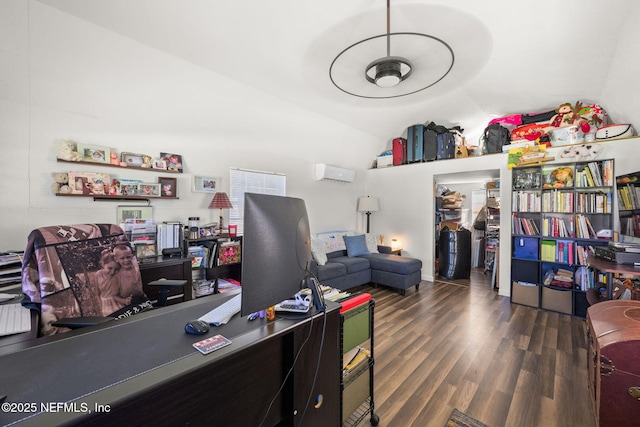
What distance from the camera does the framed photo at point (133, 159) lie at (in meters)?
2.57

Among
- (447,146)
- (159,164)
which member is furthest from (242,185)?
(447,146)

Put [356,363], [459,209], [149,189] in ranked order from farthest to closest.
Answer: [459,209] < [149,189] < [356,363]

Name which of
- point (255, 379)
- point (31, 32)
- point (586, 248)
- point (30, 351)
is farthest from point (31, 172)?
point (586, 248)

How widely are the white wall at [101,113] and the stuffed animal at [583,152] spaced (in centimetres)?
348

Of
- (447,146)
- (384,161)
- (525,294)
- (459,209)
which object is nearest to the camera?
(525,294)

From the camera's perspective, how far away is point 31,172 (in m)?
2.13

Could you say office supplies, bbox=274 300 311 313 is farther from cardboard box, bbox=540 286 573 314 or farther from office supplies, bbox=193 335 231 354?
cardboard box, bbox=540 286 573 314

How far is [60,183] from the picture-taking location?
2.25 m

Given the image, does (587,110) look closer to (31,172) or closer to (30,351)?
(30,351)

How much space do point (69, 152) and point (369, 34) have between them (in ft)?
9.54

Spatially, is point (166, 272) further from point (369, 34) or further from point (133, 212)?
point (369, 34)

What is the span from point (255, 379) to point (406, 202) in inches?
176

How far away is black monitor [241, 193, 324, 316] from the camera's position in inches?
33.3

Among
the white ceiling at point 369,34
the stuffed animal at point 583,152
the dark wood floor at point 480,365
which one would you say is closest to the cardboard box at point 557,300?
the dark wood floor at point 480,365
